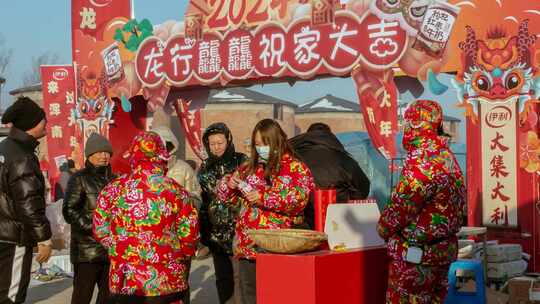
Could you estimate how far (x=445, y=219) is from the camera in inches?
169

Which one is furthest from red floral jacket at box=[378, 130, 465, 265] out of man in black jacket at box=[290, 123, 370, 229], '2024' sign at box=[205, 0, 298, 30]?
'2024' sign at box=[205, 0, 298, 30]

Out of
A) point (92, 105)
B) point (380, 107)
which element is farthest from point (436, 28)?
point (92, 105)

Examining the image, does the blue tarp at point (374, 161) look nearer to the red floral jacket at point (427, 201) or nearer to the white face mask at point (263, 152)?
the white face mask at point (263, 152)

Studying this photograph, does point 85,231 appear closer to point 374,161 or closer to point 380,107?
point 380,107

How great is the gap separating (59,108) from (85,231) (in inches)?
375

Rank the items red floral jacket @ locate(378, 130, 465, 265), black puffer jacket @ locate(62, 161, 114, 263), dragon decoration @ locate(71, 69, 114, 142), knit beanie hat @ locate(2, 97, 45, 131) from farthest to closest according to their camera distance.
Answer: dragon decoration @ locate(71, 69, 114, 142) < black puffer jacket @ locate(62, 161, 114, 263) < knit beanie hat @ locate(2, 97, 45, 131) < red floral jacket @ locate(378, 130, 465, 265)

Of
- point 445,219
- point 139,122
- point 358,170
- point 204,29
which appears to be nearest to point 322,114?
point 139,122

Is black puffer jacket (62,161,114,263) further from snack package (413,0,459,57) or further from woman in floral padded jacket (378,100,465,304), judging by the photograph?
snack package (413,0,459,57)

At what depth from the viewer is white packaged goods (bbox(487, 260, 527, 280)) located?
8438mm

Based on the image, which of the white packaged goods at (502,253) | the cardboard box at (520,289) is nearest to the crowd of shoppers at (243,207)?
the cardboard box at (520,289)

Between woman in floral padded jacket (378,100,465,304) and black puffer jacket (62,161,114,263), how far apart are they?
8.49 feet

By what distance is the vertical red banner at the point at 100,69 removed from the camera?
13.6 m

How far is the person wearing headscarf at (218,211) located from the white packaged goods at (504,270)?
353cm

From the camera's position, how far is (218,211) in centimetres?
592
